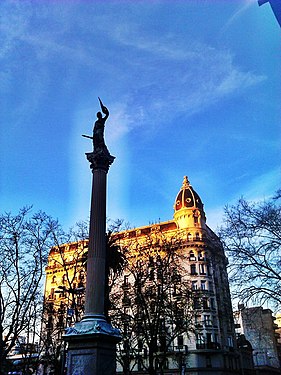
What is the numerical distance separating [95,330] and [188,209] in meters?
44.9

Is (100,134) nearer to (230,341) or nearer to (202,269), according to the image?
(202,269)

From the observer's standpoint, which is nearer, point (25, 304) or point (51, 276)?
point (25, 304)

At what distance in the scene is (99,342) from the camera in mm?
13055

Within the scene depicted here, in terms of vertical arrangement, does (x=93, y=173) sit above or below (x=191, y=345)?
above

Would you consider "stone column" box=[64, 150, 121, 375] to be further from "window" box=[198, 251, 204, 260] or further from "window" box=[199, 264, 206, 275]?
"window" box=[198, 251, 204, 260]

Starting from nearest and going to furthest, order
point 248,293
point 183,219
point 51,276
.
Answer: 1. point 248,293
2. point 183,219
3. point 51,276

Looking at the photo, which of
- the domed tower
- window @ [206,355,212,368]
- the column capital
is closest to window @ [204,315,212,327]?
window @ [206,355,212,368]

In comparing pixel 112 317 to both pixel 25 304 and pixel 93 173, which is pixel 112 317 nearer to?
pixel 25 304

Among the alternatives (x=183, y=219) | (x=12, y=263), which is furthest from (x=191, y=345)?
(x=12, y=263)

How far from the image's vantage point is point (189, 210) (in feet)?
187

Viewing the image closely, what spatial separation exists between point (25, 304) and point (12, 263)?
3667 mm

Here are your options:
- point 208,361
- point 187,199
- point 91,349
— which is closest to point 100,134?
point 91,349

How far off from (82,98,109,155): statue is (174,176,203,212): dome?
4129 cm

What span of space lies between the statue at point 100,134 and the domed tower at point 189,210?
38888 millimetres
